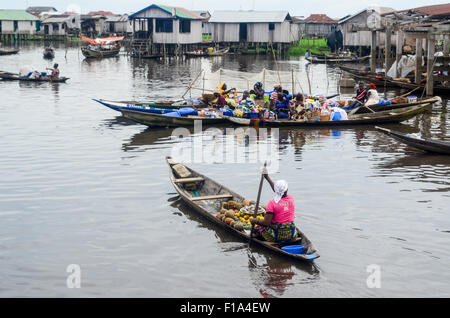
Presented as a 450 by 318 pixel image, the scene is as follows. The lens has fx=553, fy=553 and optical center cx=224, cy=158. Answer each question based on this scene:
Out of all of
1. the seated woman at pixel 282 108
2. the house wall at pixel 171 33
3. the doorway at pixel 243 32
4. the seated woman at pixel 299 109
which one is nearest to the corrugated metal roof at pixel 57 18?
the house wall at pixel 171 33

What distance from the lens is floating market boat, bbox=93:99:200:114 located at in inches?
688

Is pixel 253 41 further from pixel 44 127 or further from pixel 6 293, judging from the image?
pixel 6 293

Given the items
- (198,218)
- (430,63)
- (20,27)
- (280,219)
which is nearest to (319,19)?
(20,27)

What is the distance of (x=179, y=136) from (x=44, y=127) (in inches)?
195

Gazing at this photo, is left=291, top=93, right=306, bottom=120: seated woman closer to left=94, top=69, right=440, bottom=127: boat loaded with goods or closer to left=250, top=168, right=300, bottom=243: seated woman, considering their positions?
left=94, top=69, right=440, bottom=127: boat loaded with goods

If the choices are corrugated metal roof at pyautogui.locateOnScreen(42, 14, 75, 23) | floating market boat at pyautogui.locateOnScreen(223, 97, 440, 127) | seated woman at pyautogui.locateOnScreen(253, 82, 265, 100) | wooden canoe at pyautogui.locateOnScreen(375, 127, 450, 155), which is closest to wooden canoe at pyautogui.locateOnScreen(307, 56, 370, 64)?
seated woman at pyautogui.locateOnScreen(253, 82, 265, 100)

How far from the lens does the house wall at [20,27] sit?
73.4m

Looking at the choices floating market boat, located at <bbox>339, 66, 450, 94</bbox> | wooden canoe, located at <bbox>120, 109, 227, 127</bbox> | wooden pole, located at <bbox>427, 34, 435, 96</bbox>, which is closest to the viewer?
wooden canoe, located at <bbox>120, 109, 227, 127</bbox>

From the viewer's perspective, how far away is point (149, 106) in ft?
63.1

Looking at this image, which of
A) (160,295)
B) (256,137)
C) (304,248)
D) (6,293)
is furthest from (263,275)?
(256,137)

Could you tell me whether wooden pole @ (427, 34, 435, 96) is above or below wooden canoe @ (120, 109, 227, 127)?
above

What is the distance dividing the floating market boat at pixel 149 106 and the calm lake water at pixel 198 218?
2.47 ft

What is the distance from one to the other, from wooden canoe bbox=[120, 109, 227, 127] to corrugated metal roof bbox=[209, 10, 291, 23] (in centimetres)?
3708
